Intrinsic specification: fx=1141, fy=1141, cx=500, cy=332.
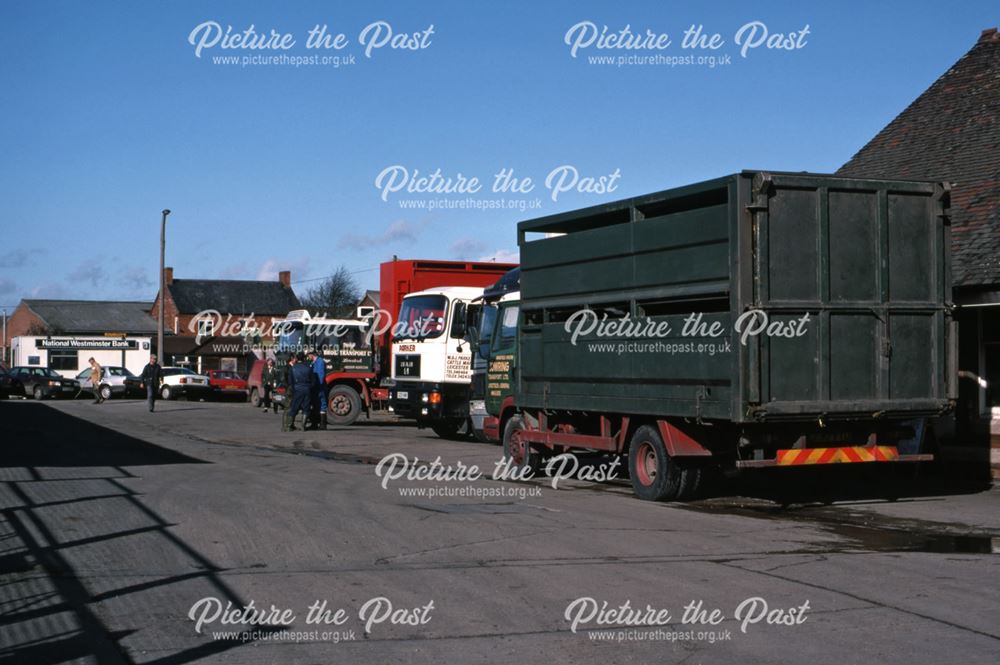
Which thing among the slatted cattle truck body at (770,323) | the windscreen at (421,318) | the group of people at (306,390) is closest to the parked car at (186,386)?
the group of people at (306,390)

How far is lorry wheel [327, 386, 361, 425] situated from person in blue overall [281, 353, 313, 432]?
8.55ft

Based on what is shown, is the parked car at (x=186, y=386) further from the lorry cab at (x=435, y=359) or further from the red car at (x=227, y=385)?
the lorry cab at (x=435, y=359)

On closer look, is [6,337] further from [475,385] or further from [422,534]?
[422,534]

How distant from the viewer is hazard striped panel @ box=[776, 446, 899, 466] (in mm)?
12328

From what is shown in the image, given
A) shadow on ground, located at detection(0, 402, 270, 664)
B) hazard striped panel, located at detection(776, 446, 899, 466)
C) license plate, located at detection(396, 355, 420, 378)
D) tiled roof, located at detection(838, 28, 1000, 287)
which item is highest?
tiled roof, located at detection(838, 28, 1000, 287)

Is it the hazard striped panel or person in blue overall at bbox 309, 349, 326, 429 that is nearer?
the hazard striped panel

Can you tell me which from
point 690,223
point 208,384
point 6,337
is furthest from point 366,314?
point 6,337

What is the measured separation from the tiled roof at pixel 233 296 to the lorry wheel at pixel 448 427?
69821mm

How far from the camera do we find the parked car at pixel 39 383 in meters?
52.6

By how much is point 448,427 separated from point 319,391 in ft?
11.7

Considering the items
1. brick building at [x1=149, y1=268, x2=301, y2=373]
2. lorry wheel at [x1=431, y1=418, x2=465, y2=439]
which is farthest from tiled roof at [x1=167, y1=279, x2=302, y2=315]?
lorry wheel at [x1=431, y1=418, x2=465, y2=439]

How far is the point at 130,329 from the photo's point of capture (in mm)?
100438

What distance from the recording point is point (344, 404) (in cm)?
2903

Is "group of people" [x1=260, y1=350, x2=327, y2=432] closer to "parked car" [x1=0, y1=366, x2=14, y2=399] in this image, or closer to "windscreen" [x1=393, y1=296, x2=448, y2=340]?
"windscreen" [x1=393, y1=296, x2=448, y2=340]
